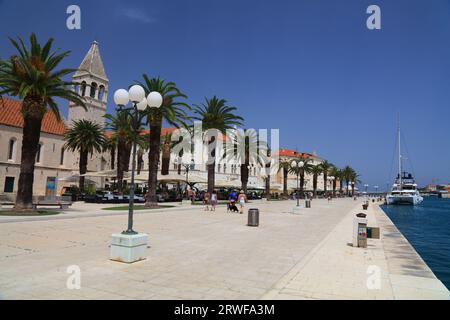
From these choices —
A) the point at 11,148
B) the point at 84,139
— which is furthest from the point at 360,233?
the point at 11,148

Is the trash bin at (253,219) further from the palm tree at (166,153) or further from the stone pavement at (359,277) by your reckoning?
the palm tree at (166,153)

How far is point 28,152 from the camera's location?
1959cm

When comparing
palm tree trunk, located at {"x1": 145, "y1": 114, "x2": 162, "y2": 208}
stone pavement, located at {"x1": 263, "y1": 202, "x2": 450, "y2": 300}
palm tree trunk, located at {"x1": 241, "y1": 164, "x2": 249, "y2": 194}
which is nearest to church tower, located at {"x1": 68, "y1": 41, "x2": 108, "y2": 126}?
palm tree trunk, located at {"x1": 241, "y1": 164, "x2": 249, "y2": 194}

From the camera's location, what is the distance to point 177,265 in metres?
8.00

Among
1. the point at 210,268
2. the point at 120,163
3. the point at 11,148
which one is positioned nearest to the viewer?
the point at 210,268

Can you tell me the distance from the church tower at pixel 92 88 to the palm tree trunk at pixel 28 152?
38.2 m

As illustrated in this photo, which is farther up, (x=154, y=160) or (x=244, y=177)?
(x=154, y=160)

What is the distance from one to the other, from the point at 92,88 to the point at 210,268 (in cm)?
5778

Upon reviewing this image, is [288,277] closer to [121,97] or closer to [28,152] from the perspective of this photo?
[121,97]

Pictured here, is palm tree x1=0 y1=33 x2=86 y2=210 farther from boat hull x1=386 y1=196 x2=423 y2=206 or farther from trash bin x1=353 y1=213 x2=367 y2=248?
boat hull x1=386 y1=196 x2=423 y2=206

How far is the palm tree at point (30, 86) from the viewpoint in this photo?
19.0 m

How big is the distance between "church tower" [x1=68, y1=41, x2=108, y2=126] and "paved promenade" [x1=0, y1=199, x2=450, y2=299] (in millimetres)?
48418

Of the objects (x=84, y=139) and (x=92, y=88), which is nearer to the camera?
(x=84, y=139)

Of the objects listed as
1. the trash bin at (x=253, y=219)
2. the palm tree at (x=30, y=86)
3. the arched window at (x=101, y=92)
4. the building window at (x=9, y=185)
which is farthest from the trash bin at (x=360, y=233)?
the arched window at (x=101, y=92)
